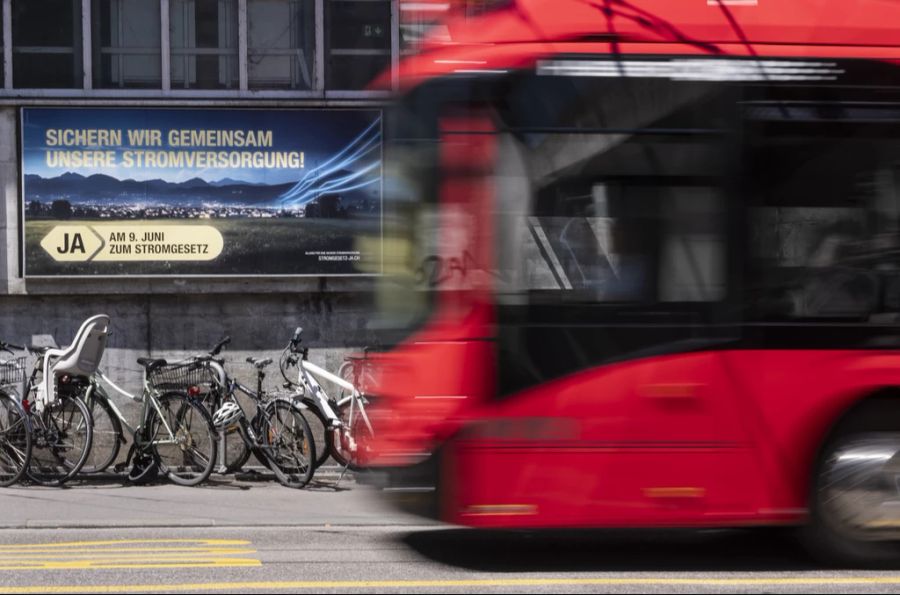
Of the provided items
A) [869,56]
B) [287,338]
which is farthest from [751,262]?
[287,338]

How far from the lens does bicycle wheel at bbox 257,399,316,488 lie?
38.9 ft

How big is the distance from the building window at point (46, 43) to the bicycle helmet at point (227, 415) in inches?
156

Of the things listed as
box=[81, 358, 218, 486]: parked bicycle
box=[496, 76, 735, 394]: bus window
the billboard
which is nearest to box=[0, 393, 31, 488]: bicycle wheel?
box=[81, 358, 218, 486]: parked bicycle

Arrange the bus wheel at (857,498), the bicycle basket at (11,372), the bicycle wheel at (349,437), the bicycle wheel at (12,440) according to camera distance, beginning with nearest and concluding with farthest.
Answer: the bus wheel at (857,498) → the bicycle wheel at (349,437) → the bicycle wheel at (12,440) → the bicycle basket at (11,372)

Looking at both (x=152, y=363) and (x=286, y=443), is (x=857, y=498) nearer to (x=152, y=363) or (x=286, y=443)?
(x=286, y=443)

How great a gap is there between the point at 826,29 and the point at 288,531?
5.05 m

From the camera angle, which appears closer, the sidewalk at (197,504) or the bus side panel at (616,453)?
the bus side panel at (616,453)

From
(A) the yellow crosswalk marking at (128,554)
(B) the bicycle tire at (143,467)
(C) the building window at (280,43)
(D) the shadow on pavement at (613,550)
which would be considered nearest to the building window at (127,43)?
(C) the building window at (280,43)

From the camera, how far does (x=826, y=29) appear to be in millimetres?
7547

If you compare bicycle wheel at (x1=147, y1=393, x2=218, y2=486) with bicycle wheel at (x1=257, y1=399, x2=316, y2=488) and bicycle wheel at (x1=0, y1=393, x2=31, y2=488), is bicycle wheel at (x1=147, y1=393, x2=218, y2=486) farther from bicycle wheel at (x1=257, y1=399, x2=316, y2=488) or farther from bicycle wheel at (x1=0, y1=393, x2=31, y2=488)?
bicycle wheel at (x1=0, y1=393, x2=31, y2=488)

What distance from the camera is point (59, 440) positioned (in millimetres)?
11953

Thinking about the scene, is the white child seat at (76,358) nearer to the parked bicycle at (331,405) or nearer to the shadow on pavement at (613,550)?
the parked bicycle at (331,405)

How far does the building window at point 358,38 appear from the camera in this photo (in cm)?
1374

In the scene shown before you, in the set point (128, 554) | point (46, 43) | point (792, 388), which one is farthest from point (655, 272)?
point (46, 43)
